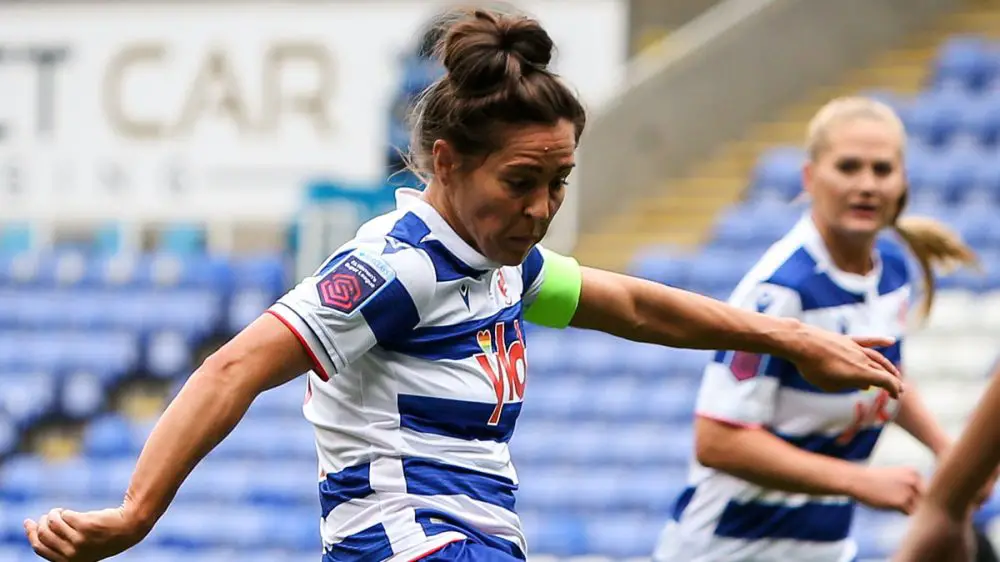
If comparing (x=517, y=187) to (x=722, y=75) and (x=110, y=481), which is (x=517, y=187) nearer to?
(x=110, y=481)

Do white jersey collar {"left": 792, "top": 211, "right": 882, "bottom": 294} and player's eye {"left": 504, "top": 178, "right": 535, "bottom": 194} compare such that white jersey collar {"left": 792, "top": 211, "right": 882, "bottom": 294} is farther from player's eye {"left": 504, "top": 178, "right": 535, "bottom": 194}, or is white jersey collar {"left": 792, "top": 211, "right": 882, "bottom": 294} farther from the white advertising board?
the white advertising board

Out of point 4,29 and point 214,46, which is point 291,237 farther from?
point 4,29

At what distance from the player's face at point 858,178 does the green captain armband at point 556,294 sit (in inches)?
41.3

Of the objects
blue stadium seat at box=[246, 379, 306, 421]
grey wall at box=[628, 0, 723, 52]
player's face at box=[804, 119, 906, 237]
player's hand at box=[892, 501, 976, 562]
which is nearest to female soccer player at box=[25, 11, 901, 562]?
player's hand at box=[892, 501, 976, 562]

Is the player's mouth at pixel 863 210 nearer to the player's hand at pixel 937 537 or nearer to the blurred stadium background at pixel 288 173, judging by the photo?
the player's hand at pixel 937 537

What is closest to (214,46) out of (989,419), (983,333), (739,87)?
(739,87)

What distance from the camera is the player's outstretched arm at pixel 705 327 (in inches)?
130

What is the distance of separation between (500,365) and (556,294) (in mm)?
312

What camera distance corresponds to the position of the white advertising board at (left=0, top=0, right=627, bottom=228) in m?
11.7

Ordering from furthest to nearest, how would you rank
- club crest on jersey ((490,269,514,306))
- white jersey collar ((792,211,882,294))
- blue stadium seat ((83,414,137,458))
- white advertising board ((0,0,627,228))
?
1. white advertising board ((0,0,627,228))
2. blue stadium seat ((83,414,137,458))
3. white jersey collar ((792,211,882,294))
4. club crest on jersey ((490,269,514,306))

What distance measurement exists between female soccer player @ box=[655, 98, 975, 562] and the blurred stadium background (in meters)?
5.36

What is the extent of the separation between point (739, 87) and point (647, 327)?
8.69 meters

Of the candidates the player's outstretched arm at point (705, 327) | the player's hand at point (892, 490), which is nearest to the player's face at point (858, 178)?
the player's hand at point (892, 490)

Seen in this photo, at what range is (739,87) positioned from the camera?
11.8 metres
